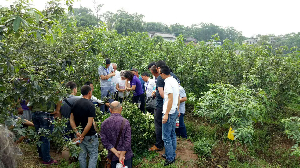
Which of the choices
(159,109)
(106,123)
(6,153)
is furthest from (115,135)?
(6,153)

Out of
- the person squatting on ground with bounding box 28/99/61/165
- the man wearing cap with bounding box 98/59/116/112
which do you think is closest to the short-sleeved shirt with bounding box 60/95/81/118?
the person squatting on ground with bounding box 28/99/61/165

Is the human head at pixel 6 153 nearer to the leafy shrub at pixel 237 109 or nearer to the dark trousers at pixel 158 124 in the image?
the dark trousers at pixel 158 124

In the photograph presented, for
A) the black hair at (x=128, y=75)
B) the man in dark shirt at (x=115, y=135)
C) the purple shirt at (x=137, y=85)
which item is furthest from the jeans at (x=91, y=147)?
the purple shirt at (x=137, y=85)

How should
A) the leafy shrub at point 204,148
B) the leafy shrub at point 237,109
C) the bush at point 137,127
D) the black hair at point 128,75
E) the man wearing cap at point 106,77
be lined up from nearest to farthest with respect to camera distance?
the leafy shrub at point 237,109 < the bush at point 137,127 < the leafy shrub at point 204,148 < the black hair at point 128,75 < the man wearing cap at point 106,77

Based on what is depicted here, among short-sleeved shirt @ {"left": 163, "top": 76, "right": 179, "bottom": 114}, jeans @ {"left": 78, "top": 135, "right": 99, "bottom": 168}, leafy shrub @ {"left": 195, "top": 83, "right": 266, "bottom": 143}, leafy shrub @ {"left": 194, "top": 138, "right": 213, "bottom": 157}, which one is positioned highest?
short-sleeved shirt @ {"left": 163, "top": 76, "right": 179, "bottom": 114}

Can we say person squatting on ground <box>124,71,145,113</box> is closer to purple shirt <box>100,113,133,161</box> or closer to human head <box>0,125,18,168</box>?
purple shirt <box>100,113,133,161</box>

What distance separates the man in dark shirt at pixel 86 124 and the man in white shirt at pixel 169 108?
136 cm

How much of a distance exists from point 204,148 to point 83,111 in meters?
2.85

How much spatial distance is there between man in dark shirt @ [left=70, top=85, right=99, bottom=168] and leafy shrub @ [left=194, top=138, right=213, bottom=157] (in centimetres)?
238

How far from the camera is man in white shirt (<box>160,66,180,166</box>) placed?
445cm

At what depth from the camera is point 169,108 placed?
4434 mm

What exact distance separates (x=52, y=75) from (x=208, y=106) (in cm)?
369

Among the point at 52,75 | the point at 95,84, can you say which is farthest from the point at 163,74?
the point at 95,84

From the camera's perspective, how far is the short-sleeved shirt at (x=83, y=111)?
411cm
